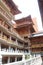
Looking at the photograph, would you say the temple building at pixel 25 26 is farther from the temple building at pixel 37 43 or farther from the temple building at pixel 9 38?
the temple building at pixel 37 43

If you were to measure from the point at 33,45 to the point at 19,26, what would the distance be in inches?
187

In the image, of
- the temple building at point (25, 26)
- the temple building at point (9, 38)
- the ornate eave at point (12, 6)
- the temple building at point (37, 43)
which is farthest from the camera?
the temple building at point (25, 26)

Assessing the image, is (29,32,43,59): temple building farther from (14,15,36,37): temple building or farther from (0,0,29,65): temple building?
(14,15,36,37): temple building

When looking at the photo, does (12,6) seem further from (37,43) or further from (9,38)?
(37,43)

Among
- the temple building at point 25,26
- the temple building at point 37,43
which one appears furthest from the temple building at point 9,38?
the temple building at point 37,43

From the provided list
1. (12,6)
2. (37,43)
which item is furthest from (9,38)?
(12,6)

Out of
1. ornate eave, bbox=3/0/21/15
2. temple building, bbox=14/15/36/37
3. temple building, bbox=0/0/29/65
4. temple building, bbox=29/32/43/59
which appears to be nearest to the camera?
temple building, bbox=0/0/29/65

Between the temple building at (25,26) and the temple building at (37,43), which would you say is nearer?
the temple building at (37,43)

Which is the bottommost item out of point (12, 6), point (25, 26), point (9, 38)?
point (9, 38)

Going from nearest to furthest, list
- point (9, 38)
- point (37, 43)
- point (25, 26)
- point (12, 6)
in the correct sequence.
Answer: point (9, 38) < point (37, 43) < point (12, 6) < point (25, 26)

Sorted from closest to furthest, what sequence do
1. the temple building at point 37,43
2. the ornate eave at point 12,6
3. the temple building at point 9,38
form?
the temple building at point 9,38
the temple building at point 37,43
the ornate eave at point 12,6

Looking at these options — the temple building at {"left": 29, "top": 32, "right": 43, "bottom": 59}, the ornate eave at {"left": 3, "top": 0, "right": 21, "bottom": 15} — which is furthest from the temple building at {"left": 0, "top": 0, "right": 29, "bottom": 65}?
the temple building at {"left": 29, "top": 32, "right": 43, "bottom": 59}

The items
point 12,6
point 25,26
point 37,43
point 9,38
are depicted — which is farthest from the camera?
point 25,26

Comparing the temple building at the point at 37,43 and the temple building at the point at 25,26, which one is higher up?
the temple building at the point at 25,26
